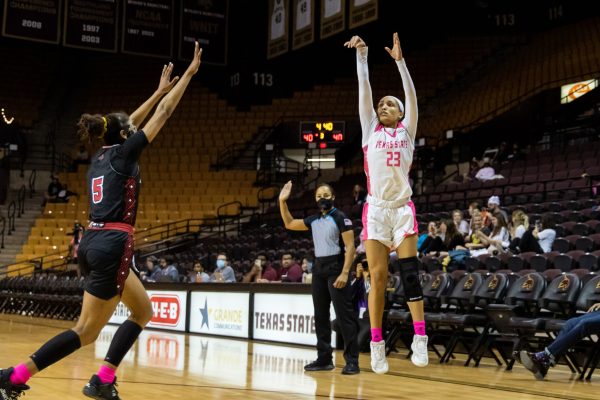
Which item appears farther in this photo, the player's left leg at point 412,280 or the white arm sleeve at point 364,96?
the white arm sleeve at point 364,96

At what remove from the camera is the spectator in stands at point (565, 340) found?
272 inches

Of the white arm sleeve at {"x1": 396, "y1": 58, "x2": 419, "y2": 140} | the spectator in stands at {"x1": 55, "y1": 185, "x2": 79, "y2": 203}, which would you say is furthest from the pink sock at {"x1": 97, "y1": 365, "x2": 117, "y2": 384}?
the spectator in stands at {"x1": 55, "y1": 185, "x2": 79, "y2": 203}

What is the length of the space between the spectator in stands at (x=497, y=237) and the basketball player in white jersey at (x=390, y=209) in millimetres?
6059

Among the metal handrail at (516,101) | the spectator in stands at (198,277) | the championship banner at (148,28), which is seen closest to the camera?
the spectator in stands at (198,277)

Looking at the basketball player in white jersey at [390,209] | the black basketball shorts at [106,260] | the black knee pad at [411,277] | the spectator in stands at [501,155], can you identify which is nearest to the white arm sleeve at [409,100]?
the basketball player in white jersey at [390,209]

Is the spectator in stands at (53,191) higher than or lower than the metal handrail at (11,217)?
higher

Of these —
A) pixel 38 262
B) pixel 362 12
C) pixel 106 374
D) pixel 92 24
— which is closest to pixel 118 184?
pixel 106 374

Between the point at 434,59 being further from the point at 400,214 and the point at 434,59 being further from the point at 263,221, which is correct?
the point at 400,214

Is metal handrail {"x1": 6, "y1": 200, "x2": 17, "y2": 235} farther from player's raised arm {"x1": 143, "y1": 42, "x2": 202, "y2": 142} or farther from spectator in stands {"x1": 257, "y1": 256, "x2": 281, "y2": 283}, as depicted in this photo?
player's raised arm {"x1": 143, "y1": 42, "x2": 202, "y2": 142}

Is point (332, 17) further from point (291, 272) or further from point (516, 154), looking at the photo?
point (291, 272)

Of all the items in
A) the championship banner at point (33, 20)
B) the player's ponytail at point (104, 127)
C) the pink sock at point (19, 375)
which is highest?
the championship banner at point (33, 20)

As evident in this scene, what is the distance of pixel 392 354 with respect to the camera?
33.1 feet

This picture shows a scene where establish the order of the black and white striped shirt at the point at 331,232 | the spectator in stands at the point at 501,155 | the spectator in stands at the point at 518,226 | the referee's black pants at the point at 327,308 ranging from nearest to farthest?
the referee's black pants at the point at 327,308, the black and white striped shirt at the point at 331,232, the spectator in stands at the point at 518,226, the spectator in stands at the point at 501,155

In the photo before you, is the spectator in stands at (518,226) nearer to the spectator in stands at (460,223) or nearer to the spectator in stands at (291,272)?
the spectator in stands at (460,223)
